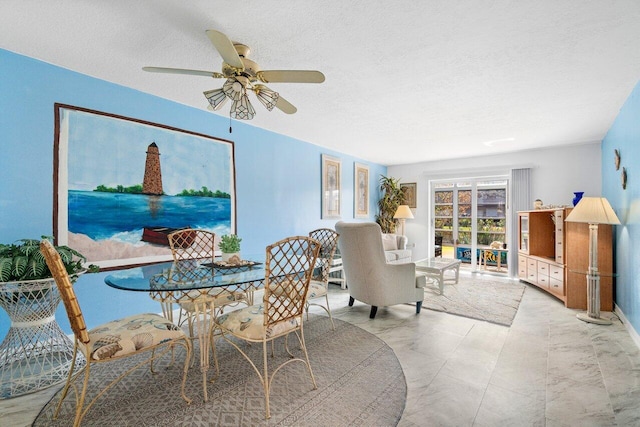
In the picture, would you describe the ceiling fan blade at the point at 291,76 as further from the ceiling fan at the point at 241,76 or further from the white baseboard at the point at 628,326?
the white baseboard at the point at 628,326

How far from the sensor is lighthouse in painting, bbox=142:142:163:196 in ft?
10.2

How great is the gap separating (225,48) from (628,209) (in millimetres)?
4102

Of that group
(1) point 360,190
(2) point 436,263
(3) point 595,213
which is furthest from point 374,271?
(1) point 360,190

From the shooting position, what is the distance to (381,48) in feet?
7.27

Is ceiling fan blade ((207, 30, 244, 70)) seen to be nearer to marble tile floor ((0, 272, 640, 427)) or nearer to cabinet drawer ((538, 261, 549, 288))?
marble tile floor ((0, 272, 640, 427))

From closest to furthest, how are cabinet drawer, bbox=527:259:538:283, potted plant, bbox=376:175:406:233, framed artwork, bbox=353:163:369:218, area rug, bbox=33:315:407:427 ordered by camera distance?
area rug, bbox=33:315:407:427 → cabinet drawer, bbox=527:259:538:283 → framed artwork, bbox=353:163:369:218 → potted plant, bbox=376:175:406:233

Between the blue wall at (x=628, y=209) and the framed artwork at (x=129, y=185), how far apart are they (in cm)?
427

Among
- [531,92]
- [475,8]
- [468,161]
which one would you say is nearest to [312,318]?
[475,8]

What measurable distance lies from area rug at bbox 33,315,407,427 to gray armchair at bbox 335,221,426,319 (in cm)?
87

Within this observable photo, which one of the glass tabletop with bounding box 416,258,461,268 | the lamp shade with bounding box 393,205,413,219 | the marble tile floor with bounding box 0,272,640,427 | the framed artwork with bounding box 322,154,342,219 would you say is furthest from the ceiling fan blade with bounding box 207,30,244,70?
the lamp shade with bounding box 393,205,413,219

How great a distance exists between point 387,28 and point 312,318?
9.39ft

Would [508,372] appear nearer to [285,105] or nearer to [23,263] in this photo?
[285,105]

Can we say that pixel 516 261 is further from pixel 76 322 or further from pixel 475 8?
pixel 76 322

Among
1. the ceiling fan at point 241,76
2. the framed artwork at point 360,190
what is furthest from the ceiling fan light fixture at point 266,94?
the framed artwork at point 360,190
